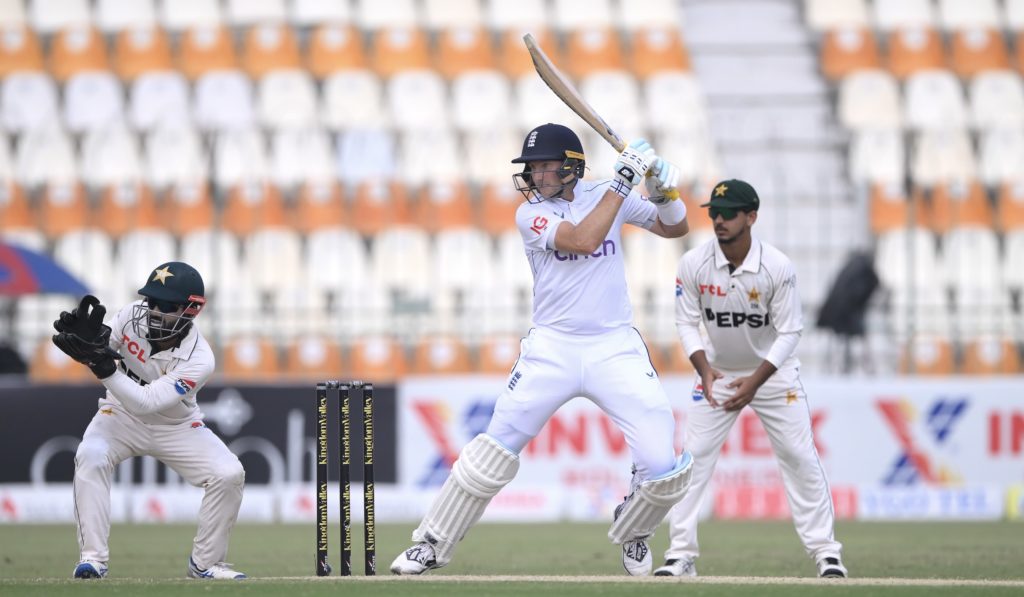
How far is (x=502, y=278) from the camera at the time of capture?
15.6 m

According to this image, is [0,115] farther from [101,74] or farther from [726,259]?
[726,259]

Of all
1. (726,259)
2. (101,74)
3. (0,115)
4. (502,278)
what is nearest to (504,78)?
(502,278)

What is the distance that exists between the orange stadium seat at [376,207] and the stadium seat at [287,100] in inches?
49.6

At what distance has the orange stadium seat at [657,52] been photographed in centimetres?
1795

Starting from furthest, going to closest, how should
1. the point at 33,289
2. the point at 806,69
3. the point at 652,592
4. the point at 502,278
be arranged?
the point at 806,69
the point at 502,278
the point at 33,289
the point at 652,592

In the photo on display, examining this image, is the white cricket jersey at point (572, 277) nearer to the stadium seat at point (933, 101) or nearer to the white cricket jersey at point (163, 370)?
the white cricket jersey at point (163, 370)

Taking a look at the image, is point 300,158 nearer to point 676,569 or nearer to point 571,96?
point 571,96

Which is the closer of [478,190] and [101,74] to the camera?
[478,190]

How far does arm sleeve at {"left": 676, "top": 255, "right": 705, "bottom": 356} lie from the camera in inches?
300

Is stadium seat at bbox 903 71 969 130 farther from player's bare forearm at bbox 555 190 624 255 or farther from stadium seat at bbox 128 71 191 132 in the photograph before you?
player's bare forearm at bbox 555 190 624 255

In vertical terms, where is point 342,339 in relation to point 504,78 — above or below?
below

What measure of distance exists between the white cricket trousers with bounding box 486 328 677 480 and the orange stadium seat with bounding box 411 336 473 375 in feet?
23.9

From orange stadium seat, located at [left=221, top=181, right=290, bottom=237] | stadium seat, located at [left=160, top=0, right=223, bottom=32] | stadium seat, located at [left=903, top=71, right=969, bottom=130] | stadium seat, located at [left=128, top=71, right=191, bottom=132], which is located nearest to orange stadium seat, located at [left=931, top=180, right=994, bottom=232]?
stadium seat, located at [left=903, top=71, right=969, bottom=130]

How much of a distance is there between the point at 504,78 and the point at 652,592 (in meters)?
12.2
